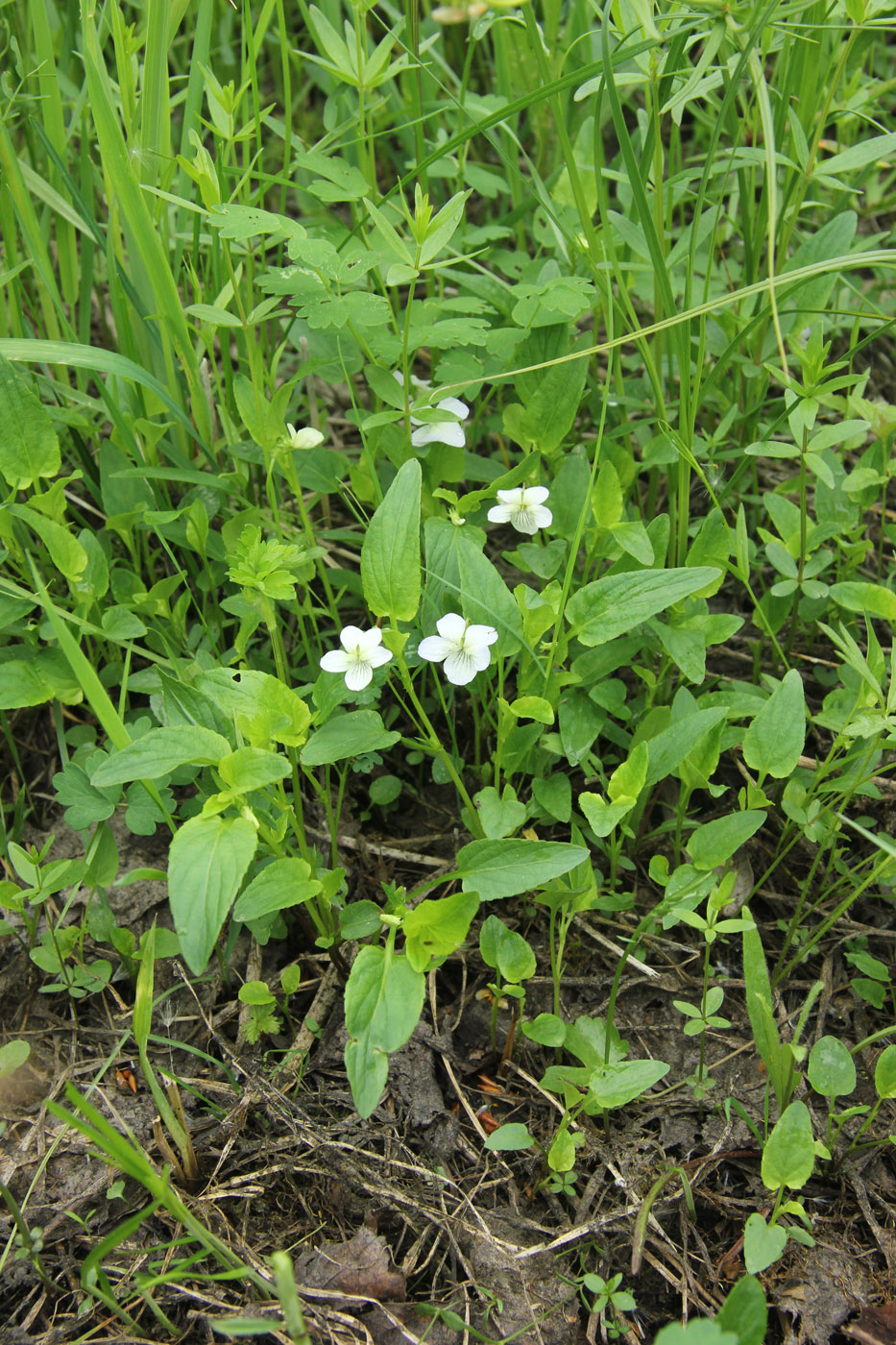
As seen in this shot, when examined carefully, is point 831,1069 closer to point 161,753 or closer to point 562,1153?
point 562,1153

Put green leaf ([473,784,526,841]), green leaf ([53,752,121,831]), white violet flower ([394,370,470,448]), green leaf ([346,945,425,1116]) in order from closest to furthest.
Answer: green leaf ([346,945,425,1116]), green leaf ([473,784,526,841]), green leaf ([53,752,121,831]), white violet flower ([394,370,470,448])

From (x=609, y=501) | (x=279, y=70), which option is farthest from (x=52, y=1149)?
(x=279, y=70)

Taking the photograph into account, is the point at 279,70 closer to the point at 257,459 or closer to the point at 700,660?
the point at 257,459

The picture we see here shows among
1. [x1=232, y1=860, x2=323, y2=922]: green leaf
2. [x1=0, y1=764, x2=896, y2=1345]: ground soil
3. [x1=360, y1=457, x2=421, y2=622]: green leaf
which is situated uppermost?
[x1=360, y1=457, x2=421, y2=622]: green leaf

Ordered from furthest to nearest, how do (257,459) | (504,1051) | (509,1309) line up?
(257,459)
(504,1051)
(509,1309)

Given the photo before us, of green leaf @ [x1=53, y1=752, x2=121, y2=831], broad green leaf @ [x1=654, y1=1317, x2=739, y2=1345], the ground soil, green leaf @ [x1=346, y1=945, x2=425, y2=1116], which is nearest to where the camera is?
broad green leaf @ [x1=654, y1=1317, x2=739, y2=1345]

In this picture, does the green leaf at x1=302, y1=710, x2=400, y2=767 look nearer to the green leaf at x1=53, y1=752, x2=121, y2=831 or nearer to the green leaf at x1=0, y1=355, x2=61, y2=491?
the green leaf at x1=53, y1=752, x2=121, y2=831

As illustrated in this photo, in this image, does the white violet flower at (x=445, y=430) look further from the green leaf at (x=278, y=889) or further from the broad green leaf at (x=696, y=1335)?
the broad green leaf at (x=696, y=1335)

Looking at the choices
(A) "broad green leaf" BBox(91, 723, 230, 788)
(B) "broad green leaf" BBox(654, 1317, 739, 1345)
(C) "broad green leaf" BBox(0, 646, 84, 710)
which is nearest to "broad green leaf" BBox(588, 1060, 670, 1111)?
(B) "broad green leaf" BBox(654, 1317, 739, 1345)
